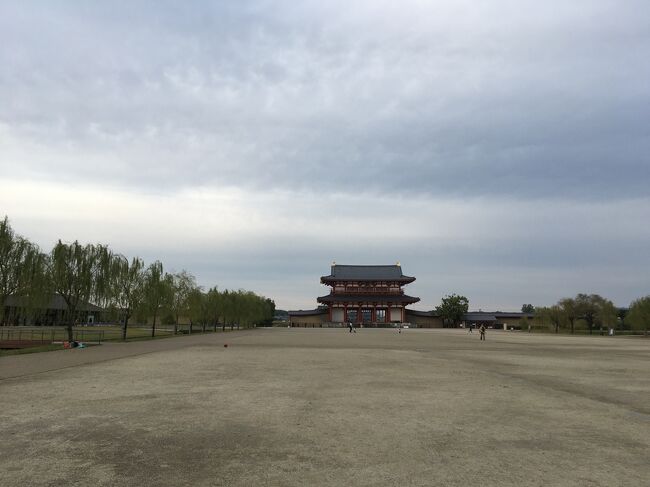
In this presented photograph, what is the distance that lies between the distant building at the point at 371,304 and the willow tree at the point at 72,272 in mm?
64691

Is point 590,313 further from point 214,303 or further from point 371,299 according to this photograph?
point 214,303

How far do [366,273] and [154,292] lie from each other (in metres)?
64.2

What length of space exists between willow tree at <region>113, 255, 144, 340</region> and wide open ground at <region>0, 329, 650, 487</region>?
20.4 m

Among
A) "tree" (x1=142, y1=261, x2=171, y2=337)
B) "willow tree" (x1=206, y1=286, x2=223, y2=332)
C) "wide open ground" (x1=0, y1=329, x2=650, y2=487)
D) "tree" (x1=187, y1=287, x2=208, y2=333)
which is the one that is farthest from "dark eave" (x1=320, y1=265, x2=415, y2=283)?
"wide open ground" (x1=0, y1=329, x2=650, y2=487)

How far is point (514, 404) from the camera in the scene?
28.5 feet

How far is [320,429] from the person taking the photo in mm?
6633

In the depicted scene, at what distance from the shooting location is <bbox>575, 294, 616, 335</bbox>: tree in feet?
189

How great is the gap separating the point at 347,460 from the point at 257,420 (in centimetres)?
237

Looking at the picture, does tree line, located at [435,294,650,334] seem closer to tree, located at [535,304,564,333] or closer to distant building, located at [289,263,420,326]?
tree, located at [535,304,564,333]

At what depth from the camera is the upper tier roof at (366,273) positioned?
9206cm

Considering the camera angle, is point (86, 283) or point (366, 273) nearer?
point (86, 283)

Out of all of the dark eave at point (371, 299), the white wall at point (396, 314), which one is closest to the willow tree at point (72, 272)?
the dark eave at point (371, 299)

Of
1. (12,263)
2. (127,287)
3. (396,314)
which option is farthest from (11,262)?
(396,314)

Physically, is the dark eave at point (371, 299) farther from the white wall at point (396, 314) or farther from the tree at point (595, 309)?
the tree at point (595, 309)
